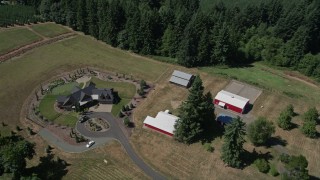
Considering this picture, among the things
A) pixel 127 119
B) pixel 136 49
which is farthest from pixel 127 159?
pixel 136 49

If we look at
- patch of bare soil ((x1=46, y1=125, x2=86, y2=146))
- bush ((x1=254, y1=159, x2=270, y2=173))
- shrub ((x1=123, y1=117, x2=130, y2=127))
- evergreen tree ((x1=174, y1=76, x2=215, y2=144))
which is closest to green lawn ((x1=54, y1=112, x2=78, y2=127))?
patch of bare soil ((x1=46, y1=125, x2=86, y2=146))

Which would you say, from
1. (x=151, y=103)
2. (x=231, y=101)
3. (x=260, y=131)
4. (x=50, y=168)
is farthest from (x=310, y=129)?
(x=50, y=168)

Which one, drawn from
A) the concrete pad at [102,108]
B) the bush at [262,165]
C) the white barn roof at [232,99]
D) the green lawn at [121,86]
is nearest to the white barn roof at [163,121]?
the concrete pad at [102,108]

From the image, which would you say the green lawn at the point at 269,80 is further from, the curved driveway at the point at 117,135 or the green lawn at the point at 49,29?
the green lawn at the point at 49,29

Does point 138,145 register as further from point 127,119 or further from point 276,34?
point 276,34

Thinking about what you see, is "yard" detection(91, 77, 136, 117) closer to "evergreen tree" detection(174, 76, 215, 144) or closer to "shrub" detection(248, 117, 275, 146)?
"evergreen tree" detection(174, 76, 215, 144)

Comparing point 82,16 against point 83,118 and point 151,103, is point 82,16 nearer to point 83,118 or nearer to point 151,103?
point 151,103
